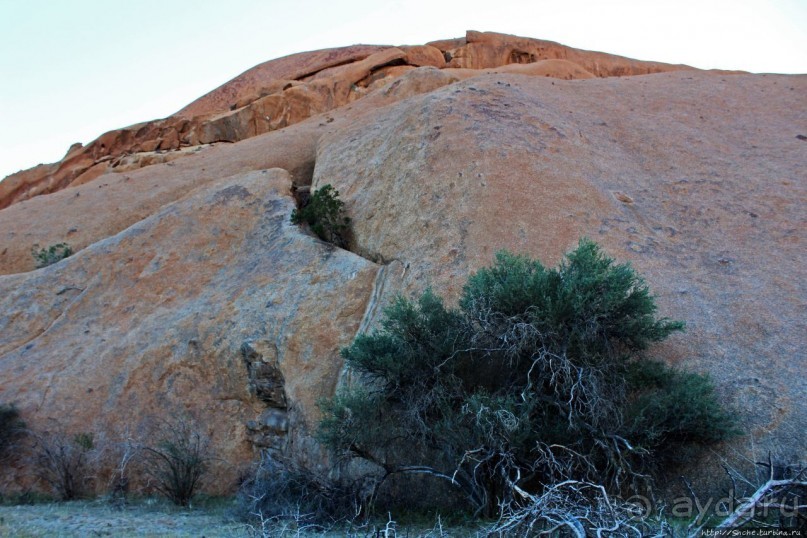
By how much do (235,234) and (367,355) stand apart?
257 inches

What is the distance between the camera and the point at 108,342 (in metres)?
12.1

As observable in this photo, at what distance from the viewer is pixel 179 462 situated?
9484 millimetres

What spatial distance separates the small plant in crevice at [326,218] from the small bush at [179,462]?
4.18 metres

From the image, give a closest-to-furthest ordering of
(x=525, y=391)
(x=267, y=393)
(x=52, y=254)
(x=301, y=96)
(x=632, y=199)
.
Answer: (x=525, y=391) < (x=267, y=393) < (x=632, y=199) < (x=52, y=254) < (x=301, y=96)

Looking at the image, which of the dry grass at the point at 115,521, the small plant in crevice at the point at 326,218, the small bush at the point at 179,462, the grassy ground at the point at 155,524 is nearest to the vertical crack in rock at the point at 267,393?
the small bush at the point at 179,462

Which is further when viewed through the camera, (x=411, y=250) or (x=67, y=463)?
A: (x=411, y=250)

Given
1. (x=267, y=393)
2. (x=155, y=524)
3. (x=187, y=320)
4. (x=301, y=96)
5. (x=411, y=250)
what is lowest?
(x=155, y=524)

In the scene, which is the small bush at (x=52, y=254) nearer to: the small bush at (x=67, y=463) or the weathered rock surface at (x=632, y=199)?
the weathered rock surface at (x=632, y=199)

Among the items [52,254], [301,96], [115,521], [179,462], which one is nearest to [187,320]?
[179,462]

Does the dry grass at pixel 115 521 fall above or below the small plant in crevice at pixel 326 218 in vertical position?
below

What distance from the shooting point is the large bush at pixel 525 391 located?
23.0 ft

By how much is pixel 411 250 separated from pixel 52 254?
390 inches

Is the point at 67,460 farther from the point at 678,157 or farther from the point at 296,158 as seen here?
the point at 678,157

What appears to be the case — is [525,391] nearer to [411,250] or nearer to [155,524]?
[411,250]
